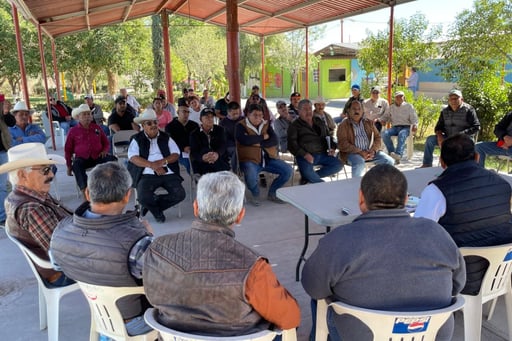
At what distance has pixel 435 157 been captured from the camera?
7.21m

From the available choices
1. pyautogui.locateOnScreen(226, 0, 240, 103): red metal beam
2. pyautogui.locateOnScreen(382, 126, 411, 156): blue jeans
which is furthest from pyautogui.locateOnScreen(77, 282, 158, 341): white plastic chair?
pyautogui.locateOnScreen(382, 126, 411, 156): blue jeans

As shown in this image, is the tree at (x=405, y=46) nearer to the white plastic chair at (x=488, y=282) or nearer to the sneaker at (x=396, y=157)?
the sneaker at (x=396, y=157)

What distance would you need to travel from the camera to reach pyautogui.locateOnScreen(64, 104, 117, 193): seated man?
4.96 m

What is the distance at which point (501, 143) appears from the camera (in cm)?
523

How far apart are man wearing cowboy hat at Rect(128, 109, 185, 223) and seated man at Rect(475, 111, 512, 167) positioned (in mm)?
3640

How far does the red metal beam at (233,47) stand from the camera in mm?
6898

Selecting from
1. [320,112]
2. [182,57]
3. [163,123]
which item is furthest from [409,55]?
[182,57]

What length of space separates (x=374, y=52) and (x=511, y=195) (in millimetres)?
10789

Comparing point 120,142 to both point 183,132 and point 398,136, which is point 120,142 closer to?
point 183,132

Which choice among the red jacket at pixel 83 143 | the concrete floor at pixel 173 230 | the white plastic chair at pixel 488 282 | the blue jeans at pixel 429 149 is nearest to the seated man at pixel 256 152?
the concrete floor at pixel 173 230

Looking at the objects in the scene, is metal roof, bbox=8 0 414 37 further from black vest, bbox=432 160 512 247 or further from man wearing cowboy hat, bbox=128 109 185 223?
black vest, bbox=432 160 512 247

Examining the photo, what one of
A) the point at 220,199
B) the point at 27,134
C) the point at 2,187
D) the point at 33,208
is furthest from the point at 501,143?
the point at 2,187

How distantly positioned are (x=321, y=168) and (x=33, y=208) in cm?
374

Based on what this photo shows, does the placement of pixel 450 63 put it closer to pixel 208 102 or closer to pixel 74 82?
pixel 208 102
